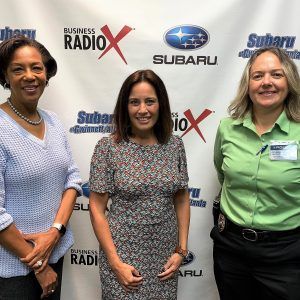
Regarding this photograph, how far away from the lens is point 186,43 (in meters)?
1.92

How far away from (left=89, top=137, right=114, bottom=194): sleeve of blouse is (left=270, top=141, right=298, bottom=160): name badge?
2.12ft

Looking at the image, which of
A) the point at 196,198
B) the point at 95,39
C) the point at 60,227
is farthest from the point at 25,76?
the point at 196,198

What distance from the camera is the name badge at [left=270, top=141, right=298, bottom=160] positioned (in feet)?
4.69

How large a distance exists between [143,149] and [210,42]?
0.77 m

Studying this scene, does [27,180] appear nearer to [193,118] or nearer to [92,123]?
[92,123]

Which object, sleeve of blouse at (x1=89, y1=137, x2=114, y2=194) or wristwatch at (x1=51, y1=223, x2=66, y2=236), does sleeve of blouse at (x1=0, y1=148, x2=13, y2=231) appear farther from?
sleeve of blouse at (x1=89, y1=137, x2=114, y2=194)

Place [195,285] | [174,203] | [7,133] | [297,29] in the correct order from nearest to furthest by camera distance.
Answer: [7,133], [174,203], [297,29], [195,285]

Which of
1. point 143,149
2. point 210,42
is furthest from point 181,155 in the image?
point 210,42

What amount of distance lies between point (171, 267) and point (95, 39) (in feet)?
3.94

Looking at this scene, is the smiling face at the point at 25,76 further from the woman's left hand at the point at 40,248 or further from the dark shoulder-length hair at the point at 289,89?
the dark shoulder-length hair at the point at 289,89

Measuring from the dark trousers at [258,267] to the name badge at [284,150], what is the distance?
12.6 inches

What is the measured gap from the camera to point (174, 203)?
165 centimetres

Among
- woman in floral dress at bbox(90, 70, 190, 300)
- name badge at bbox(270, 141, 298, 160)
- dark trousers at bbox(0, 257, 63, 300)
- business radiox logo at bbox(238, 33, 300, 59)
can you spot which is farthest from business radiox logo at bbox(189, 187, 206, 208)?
dark trousers at bbox(0, 257, 63, 300)

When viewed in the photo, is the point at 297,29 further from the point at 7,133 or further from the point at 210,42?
the point at 7,133
